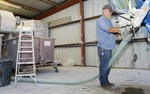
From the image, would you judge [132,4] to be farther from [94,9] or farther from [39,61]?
[94,9]

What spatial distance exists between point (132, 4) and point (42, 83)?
2.82m

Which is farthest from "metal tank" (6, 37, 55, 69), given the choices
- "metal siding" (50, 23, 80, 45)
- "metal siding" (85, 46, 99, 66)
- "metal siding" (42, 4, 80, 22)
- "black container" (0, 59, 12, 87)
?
"metal siding" (42, 4, 80, 22)

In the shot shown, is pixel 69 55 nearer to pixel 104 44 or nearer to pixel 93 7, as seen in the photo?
pixel 93 7

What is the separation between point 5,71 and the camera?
4.12 meters

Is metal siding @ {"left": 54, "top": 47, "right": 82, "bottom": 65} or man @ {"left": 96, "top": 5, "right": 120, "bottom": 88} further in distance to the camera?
metal siding @ {"left": 54, "top": 47, "right": 82, "bottom": 65}

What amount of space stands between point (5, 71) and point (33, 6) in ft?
21.4

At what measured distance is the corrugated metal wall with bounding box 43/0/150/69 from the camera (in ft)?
22.1

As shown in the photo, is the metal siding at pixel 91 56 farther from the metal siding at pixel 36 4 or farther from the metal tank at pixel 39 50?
the metal siding at pixel 36 4

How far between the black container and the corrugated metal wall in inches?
179

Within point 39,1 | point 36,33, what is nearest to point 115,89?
point 36,33

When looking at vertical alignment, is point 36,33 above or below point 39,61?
above

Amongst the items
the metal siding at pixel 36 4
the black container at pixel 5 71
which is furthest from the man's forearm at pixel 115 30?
the metal siding at pixel 36 4

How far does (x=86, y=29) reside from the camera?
8805 mm

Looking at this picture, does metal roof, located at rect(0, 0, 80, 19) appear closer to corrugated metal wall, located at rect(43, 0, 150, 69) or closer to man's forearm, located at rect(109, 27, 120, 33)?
corrugated metal wall, located at rect(43, 0, 150, 69)
